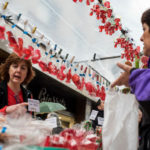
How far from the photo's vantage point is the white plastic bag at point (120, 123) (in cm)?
85

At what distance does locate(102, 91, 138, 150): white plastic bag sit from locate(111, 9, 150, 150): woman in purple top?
0.05m

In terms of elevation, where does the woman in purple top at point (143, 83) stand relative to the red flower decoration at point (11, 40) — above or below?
below

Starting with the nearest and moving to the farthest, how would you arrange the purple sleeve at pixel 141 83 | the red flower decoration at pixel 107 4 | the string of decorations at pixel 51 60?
the purple sleeve at pixel 141 83, the string of decorations at pixel 51 60, the red flower decoration at pixel 107 4

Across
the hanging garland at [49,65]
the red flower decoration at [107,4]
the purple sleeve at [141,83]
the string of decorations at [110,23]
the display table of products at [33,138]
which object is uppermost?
the red flower decoration at [107,4]

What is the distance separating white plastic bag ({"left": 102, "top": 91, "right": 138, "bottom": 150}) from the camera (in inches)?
33.3

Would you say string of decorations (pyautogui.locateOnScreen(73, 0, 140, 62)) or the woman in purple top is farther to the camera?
string of decorations (pyautogui.locateOnScreen(73, 0, 140, 62))

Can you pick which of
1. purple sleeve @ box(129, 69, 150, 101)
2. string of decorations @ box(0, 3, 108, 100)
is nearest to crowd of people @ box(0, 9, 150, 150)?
purple sleeve @ box(129, 69, 150, 101)

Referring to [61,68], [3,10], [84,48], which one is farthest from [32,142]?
[84,48]

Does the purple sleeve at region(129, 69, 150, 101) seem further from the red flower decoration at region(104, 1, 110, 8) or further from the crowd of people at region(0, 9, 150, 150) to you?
the red flower decoration at region(104, 1, 110, 8)

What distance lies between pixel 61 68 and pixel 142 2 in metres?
2.19

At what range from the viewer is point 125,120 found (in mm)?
875

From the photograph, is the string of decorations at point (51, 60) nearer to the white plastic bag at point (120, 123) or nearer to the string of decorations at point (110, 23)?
the string of decorations at point (110, 23)

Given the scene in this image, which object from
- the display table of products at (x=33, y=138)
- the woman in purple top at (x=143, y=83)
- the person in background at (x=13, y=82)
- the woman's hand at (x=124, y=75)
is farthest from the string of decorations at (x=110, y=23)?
the display table of products at (x=33, y=138)

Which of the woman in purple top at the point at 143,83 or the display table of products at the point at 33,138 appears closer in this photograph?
the display table of products at the point at 33,138
